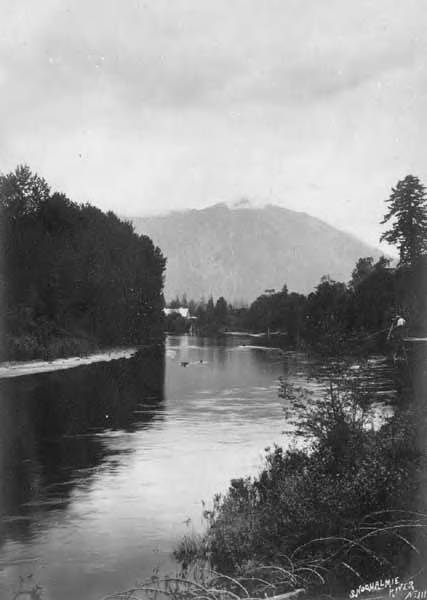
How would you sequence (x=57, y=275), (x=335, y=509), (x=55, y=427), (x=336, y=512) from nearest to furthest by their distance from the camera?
1. (x=336, y=512)
2. (x=335, y=509)
3. (x=55, y=427)
4. (x=57, y=275)

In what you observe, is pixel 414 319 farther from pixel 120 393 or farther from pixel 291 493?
pixel 291 493

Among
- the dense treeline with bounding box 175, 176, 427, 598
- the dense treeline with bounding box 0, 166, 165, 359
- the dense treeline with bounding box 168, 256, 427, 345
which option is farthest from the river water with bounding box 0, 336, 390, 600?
the dense treeline with bounding box 0, 166, 165, 359

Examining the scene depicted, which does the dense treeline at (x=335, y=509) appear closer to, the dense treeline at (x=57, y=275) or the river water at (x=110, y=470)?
the river water at (x=110, y=470)

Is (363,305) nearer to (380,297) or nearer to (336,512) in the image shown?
(380,297)

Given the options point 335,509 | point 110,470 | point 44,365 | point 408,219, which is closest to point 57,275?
point 44,365

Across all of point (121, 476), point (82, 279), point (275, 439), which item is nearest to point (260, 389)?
point (275, 439)

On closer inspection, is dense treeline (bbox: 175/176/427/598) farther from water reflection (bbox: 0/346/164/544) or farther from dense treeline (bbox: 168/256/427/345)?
water reflection (bbox: 0/346/164/544)
